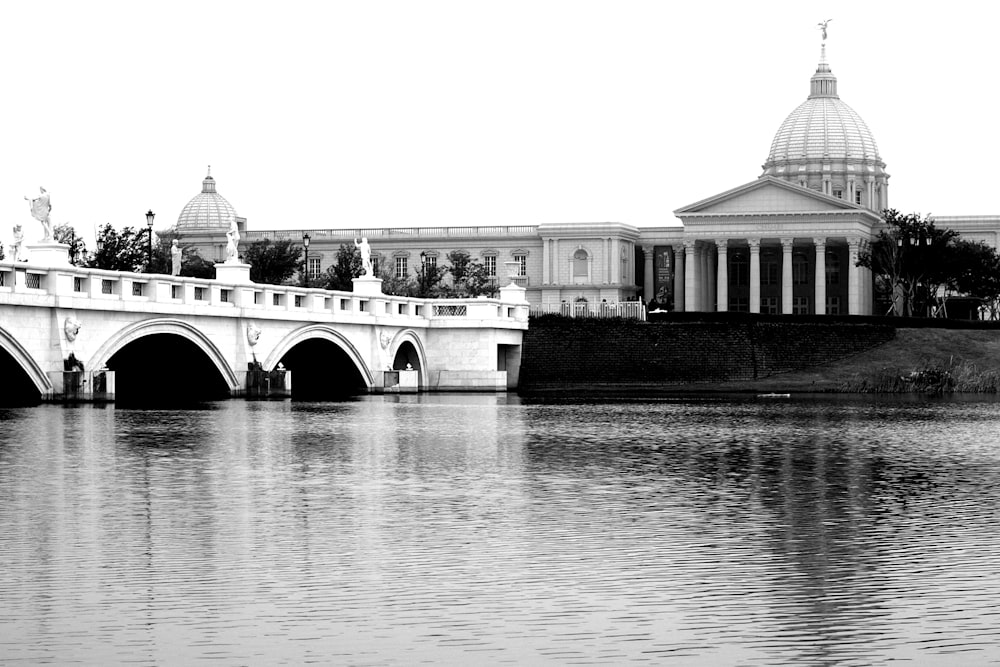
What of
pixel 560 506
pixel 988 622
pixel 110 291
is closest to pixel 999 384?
pixel 110 291

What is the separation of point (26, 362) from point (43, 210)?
5.22 metres

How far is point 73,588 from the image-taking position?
1554cm

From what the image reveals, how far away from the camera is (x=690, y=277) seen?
134 m

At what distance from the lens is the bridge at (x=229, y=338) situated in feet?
164

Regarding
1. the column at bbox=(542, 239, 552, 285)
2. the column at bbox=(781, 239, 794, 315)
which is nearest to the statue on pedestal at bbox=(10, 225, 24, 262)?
the column at bbox=(781, 239, 794, 315)

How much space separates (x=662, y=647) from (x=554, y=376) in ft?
231

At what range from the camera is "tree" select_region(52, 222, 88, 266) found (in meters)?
92.2

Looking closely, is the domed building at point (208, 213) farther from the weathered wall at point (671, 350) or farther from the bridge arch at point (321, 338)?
the bridge arch at point (321, 338)

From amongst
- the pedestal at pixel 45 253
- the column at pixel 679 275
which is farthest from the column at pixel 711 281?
the pedestal at pixel 45 253

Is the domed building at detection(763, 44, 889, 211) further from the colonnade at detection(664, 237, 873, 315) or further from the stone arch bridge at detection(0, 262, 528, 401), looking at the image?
the stone arch bridge at detection(0, 262, 528, 401)

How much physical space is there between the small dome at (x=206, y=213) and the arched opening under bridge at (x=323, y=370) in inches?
3643

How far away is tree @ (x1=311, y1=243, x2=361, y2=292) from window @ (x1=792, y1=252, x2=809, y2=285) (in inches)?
1486

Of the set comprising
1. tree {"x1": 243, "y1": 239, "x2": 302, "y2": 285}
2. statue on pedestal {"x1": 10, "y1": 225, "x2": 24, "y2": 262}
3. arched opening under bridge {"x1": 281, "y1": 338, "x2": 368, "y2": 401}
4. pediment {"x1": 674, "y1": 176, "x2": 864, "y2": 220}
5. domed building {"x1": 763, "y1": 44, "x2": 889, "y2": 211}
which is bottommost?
arched opening under bridge {"x1": 281, "y1": 338, "x2": 368, "y2": 401}

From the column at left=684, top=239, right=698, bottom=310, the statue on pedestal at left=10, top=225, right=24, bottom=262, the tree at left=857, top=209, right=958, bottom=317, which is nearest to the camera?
the statue on pedestal at left=10, top=225, right=24, bottom=262
